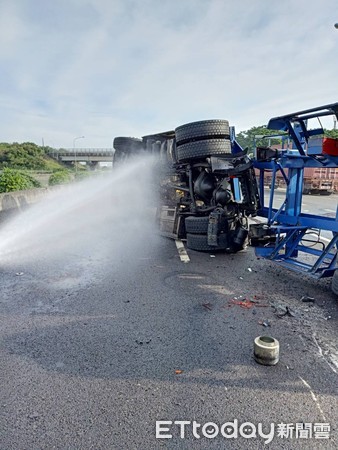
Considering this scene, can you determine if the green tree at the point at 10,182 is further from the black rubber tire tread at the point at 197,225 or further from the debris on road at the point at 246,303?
the debris on road at the point at 246,303

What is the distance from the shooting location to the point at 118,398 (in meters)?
2.29

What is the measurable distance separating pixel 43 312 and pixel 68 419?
5.78 ft

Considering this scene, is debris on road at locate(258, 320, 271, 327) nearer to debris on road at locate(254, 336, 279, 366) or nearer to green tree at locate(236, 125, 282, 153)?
debris on road at locate(254, 336, 279, 366)

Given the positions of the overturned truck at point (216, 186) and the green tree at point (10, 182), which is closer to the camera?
the overturned truck at point (216, 186)

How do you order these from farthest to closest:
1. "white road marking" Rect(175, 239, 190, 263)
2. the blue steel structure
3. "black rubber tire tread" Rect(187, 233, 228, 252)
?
"black rubber tire tread" Rect(187, 233, 228, 252) < "white road marking" Rect(175, 239, 190, 263) < the blue steel structure

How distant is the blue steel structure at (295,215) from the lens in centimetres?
427

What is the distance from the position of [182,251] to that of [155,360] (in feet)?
12.6

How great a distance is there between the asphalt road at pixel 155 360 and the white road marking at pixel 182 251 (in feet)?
3.53

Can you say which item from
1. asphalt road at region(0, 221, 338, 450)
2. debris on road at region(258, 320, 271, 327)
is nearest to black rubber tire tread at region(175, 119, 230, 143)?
asphalt road at region(0, 221, 338, 450)

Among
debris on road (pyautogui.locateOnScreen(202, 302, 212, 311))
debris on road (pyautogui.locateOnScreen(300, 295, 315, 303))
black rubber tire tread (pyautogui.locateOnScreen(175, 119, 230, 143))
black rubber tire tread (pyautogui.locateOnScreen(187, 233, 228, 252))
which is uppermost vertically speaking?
black rubber tire tread (pyautogui.locateOnScreen(175, 119, 230, 143))

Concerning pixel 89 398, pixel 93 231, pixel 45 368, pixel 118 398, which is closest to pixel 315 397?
pixel 118 398

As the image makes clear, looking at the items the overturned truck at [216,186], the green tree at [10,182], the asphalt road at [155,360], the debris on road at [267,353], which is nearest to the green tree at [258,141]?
the overturned truck at [216,186]

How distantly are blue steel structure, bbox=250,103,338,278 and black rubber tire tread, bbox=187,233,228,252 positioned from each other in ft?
2.64

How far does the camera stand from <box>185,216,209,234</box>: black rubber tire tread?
6.11m
